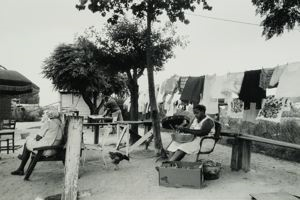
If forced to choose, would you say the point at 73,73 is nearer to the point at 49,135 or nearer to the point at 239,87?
the point at 49,135

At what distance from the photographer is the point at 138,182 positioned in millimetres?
5961

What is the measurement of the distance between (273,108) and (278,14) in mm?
7618

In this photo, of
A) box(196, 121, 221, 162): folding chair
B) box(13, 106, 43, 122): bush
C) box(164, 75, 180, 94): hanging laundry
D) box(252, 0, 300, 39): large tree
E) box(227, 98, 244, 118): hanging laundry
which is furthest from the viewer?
box(13, 106, 43, 122): bush

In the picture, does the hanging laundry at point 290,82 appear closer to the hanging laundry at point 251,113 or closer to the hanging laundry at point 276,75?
the hanging laundry at point 276,75

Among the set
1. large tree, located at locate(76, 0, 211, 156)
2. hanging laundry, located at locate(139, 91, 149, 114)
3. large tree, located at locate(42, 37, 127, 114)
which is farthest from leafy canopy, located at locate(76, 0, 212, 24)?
large tree, located at locate(42, 37, 127, 114)

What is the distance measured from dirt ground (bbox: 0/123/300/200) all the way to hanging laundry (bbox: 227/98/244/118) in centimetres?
118

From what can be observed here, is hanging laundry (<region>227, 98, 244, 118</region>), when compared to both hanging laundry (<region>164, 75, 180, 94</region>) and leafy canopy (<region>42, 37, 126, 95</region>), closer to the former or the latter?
hanging laundry (<region>164, 75, 180, 94</region>)

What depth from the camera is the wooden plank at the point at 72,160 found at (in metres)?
4.82

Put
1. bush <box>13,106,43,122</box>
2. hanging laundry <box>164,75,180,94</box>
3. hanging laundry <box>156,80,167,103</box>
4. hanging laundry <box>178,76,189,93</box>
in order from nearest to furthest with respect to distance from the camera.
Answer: hanging laundry <box>178,76,189,93</box> < hanging laundry <box>164,75,180,94</box> < hanging laundry <box>156,80,167,103</box> < bush <box>13,106,43,122</box>

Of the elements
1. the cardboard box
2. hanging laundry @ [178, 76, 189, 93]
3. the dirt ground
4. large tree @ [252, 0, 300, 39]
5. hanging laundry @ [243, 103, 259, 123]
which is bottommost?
the dirt ground

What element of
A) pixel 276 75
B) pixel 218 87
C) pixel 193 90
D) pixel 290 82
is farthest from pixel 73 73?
pixel 290 82

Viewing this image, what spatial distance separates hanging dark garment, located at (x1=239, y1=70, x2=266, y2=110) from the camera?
7051mm

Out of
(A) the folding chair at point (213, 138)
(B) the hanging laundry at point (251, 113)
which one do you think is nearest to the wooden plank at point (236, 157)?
(A) the folding chair at point (213, 138)

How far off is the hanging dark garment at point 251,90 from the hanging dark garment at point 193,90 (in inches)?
54.8
